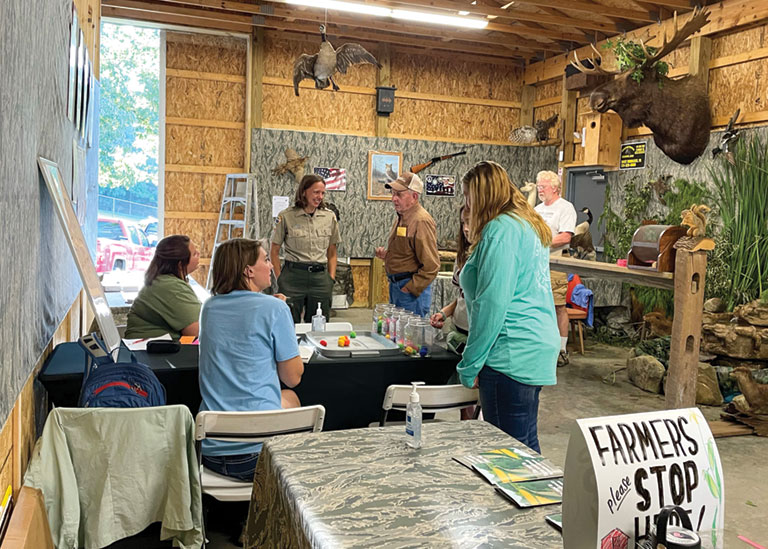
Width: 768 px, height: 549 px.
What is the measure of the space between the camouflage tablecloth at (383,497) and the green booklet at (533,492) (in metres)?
0.02

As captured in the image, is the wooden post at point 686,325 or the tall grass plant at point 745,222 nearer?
the wooden post at point 686,325

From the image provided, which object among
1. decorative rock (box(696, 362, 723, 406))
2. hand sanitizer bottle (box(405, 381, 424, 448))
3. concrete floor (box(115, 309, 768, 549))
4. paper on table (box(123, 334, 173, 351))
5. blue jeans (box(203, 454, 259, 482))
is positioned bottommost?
concrete floor (box(115, 309, 768, 549))

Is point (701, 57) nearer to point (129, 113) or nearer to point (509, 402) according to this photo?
point (509, 402)

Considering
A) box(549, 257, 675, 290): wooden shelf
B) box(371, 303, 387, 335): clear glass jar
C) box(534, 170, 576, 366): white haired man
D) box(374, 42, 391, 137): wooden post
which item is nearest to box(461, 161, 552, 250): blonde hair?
box(371, 303, 387, 335): clear glass jar

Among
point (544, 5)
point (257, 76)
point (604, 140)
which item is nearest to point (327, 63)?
point (257, 76)

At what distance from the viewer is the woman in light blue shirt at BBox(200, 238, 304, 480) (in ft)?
8.77

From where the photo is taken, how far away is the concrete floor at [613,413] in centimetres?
337

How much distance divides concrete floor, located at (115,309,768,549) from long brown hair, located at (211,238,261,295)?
105cm

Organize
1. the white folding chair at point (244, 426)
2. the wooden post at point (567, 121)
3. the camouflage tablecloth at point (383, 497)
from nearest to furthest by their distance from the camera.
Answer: the camouflage tablecloth at point (383, 497) → the white folding chair at point (244, 426) → the wooden post at point (567, 121)

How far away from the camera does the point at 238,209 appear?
369 inches

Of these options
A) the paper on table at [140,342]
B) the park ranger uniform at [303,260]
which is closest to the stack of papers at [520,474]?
the paper on table at [140,342]

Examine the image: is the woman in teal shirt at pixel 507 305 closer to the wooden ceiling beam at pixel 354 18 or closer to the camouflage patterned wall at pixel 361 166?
the wooden ceiling beam at pixel 354 18

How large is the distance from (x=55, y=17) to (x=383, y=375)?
2076 millimetres

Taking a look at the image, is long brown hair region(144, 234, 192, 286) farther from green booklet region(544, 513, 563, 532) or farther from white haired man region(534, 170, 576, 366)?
white haired man region(534, 170, 576, 366)
